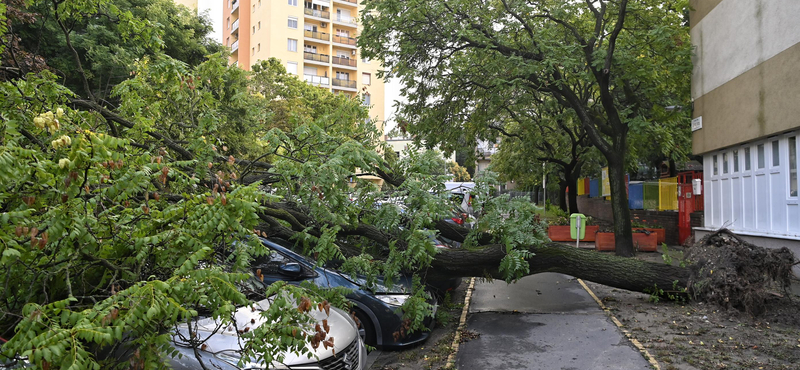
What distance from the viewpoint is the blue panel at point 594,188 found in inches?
1209

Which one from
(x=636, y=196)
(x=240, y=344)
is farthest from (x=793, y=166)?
(x=636, y=196)

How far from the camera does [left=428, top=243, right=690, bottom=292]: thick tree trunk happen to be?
755 cm

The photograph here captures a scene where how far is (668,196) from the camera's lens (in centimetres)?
1945

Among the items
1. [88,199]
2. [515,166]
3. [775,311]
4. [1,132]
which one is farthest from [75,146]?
[515,166]

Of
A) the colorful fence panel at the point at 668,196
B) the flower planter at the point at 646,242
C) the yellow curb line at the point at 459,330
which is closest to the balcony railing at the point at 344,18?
the colorful fence panel at the point at 668,196

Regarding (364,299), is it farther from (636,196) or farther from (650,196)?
(636,196)

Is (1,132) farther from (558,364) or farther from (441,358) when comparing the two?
(558,364)

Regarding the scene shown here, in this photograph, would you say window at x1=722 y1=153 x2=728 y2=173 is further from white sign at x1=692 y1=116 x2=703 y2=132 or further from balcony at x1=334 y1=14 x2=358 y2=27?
balcony at x1=334 y1=14 x2=358 y2=27

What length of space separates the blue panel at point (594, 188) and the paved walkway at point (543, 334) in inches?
876

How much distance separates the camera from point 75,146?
2566 mm

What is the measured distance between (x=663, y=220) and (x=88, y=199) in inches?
752

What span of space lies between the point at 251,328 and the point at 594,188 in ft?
100.0

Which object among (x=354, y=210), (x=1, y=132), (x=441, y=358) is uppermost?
(x=1, y=132)

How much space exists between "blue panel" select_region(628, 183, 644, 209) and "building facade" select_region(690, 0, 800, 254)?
783 cm
